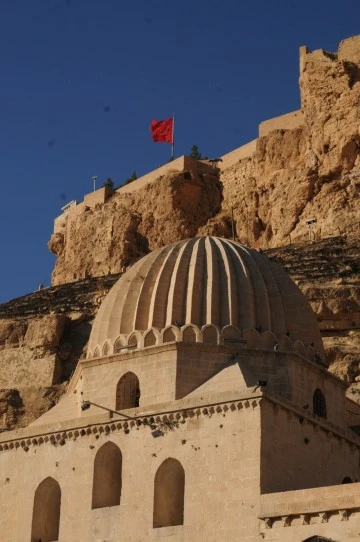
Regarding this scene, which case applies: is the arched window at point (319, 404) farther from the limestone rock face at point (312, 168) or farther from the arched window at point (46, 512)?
the limestone rock face at point (312, 168)

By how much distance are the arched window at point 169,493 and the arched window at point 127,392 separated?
60.5 inches

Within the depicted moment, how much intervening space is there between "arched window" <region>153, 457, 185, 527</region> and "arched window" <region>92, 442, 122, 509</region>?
0.99m

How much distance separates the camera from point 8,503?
68.1 ft

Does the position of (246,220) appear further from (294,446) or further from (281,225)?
(294,446)

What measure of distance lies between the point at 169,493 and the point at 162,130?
44.6 metres

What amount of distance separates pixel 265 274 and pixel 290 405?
3443 mm

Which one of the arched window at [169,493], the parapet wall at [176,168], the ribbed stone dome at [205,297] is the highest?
the parapet wall at [176,168]

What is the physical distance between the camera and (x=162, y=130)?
6241cm

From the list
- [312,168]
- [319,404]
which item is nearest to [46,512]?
[319,404]

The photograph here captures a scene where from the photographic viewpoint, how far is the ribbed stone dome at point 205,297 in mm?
20750

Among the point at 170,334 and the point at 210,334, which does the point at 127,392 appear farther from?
the point at 210,334

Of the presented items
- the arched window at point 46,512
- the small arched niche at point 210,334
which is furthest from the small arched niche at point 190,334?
the arched window at point 46,512

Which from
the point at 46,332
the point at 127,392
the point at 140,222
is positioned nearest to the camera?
the point at 127,392

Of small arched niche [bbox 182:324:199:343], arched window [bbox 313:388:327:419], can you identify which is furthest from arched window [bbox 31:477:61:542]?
arched window [bbox 313:388:327:419]
